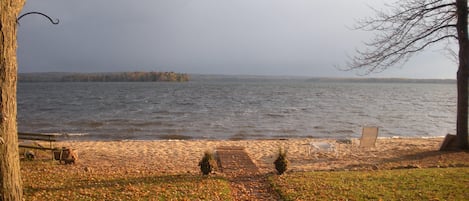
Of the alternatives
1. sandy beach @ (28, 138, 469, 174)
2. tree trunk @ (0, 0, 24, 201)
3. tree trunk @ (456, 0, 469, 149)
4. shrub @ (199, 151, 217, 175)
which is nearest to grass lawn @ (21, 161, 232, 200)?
shrub @ (199, 151, 217, 175)

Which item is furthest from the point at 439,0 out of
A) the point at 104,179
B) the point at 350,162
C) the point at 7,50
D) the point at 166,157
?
the point at 7,50

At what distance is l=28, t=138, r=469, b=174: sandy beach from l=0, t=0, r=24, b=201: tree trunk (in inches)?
175

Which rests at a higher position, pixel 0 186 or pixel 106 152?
pixel 0 186

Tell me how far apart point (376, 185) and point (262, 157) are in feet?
17.3

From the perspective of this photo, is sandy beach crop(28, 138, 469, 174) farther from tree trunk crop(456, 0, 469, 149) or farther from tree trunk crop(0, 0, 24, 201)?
tree trunk crop(0, 0, 24, 201)

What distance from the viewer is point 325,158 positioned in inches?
490

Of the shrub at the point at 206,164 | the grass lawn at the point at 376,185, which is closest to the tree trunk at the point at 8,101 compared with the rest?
the grass lawn at the point at 376,185

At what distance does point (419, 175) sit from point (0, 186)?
296 inches

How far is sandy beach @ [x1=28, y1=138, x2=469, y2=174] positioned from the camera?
10.6 metres

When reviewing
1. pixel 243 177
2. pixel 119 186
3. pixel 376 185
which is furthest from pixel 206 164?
pixel 376 185

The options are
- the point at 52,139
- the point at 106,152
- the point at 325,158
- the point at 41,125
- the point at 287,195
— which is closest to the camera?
the point at 287,195

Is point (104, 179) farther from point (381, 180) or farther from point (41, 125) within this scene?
point (41, 125)

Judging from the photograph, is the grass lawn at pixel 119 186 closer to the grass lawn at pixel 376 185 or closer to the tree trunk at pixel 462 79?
the grass lawn at pixel 376 185

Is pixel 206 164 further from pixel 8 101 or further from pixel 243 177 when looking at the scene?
pixel 8 101
